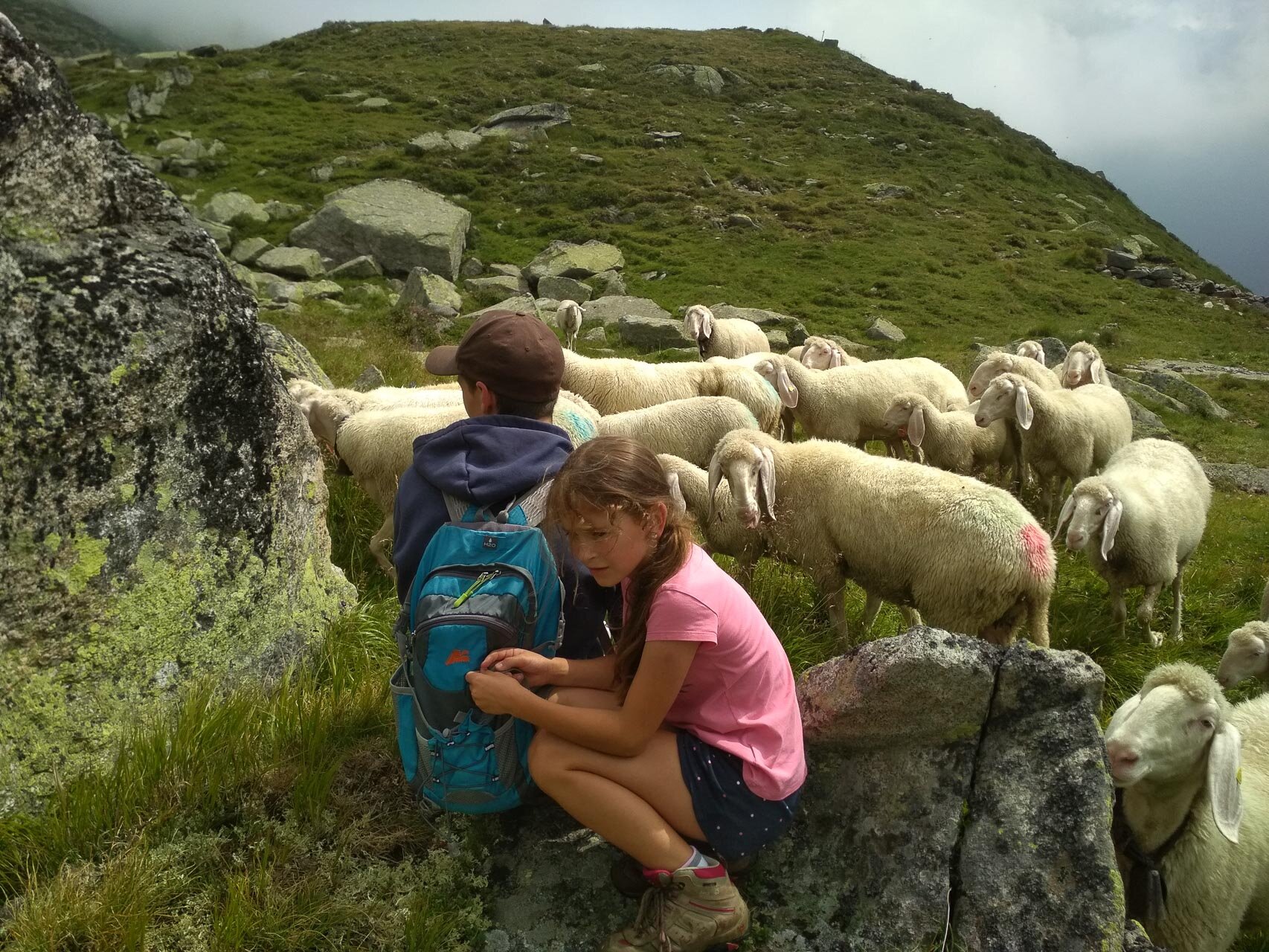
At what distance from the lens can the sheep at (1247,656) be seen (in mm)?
4336

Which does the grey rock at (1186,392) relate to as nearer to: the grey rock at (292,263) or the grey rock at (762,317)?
the grey rock at (762,317)

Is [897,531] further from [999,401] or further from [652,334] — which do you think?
[652,334]

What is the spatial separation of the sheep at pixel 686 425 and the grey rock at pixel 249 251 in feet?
50.8

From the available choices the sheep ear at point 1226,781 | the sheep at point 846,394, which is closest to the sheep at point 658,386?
the sheep at point 846,394

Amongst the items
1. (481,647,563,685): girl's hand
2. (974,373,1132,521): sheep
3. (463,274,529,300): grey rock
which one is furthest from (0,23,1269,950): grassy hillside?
(463,274,529,300): grey rock

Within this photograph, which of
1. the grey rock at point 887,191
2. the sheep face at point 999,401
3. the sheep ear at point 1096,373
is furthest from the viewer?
the grey rock at point 887,191

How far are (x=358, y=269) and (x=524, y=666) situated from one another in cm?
1923

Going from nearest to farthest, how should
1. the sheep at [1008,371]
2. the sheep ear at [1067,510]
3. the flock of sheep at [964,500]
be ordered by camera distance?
the flock of sheep at [964,500] < the sheep ear at [1067,510] < the sheep at [1008,371]

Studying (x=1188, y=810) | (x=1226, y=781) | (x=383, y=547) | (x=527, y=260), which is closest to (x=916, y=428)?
(x=383, y=547)

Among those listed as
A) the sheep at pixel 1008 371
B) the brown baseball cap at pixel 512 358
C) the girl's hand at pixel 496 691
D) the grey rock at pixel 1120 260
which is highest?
the grey rock at pixel 1120 260

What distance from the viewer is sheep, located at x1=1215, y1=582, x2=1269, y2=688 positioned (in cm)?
434

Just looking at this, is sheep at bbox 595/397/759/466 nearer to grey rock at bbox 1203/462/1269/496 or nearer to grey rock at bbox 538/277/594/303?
grey rock at bbox 1203/462/1269/496

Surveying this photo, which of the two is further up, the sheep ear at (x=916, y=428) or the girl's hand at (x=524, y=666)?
the girl's hand at (x=524, y=666)

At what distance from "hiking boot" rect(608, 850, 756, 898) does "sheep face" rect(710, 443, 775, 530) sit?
298 cm
